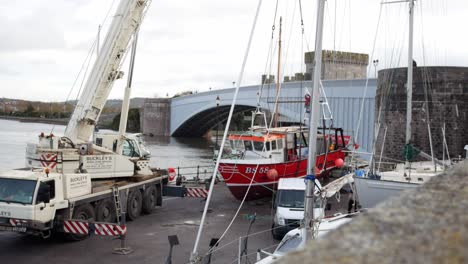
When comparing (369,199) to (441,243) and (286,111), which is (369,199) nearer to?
(441,243)

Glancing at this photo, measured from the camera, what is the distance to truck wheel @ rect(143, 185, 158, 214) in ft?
60.8

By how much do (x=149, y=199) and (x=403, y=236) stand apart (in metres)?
16.9

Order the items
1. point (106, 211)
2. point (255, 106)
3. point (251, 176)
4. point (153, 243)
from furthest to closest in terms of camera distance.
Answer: point (255, 106) < point (251, 176) < point (106, 211) < point (153, 243)

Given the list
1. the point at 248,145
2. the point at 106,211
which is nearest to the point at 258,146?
the point at 248,145

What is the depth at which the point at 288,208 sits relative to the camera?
52.4 ft

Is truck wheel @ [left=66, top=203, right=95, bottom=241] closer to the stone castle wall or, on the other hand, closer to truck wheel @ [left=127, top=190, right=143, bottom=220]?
truck wheel @ [left=127, top=190, right=143, bottom=220]

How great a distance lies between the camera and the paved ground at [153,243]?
12.8 m

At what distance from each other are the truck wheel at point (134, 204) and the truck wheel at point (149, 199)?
0.26m

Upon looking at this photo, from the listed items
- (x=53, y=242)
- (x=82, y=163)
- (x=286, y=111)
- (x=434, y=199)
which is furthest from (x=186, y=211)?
(x=286, y=111)

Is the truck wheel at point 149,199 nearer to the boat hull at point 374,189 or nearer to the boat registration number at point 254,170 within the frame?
the boat registration number at point 254,170

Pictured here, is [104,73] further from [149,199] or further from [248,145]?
[248,145]

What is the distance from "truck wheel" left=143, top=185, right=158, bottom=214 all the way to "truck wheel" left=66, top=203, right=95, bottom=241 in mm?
3537

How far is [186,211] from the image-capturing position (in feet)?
64.3

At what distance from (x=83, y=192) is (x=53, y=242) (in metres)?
1.53
